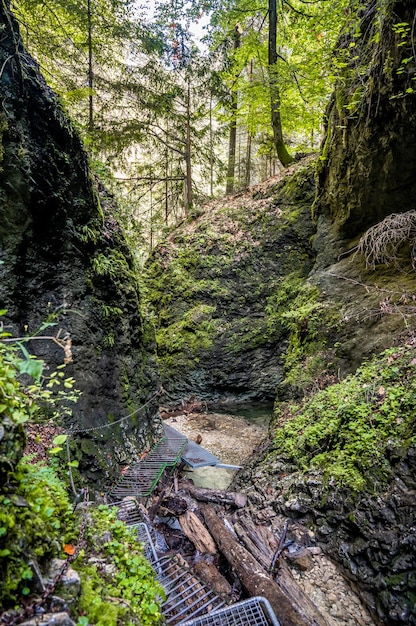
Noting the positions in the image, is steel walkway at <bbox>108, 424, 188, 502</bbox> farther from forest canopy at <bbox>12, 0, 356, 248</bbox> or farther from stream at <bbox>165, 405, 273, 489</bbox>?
forest canopy at <bbox>12, 0, 356, 248</bbox>

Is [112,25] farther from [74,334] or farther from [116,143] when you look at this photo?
[74,334]

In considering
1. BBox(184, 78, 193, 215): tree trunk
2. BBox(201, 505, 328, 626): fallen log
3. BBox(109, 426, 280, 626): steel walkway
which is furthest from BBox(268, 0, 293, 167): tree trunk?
BBox(201, 505, 328, 626): fallen log

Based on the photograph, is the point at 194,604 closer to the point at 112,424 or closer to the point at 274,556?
the point at 274,556

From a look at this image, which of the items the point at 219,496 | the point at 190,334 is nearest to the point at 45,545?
the point at 219,496

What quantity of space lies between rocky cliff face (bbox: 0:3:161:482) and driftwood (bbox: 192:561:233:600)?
2.03 meters

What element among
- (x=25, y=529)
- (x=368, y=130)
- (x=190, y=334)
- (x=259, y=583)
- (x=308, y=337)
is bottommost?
(x=259, y=583)

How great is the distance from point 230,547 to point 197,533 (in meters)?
0.63

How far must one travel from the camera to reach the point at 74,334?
4945 mm

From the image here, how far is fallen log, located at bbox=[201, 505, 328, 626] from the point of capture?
2.93m

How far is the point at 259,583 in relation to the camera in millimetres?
3256

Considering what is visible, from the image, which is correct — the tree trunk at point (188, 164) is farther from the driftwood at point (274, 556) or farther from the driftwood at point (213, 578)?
the driftwood at point (213, 578)

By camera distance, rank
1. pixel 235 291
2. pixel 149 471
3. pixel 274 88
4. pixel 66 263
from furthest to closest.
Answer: pixel 235 291 → pixel 274 88 → pixel 149 471 → pixel 66 263

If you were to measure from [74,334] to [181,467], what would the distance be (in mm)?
3592

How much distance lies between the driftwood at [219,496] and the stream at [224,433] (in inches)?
34.3
